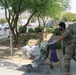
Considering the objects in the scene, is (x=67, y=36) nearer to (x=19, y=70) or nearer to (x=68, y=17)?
(x=19, y=70)

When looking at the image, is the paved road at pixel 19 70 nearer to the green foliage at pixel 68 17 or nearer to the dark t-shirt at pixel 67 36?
the dark t-shirt at pixel 67 36

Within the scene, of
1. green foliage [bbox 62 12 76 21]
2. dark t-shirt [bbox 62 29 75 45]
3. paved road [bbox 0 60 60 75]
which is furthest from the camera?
green foliage [bbox 62 12 76 21]

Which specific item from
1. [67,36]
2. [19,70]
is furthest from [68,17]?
[67,36]

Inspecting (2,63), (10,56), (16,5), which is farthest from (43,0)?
(2,63)

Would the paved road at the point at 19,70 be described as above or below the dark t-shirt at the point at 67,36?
below

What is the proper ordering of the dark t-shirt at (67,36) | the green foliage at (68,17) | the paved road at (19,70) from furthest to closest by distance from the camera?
the green foliage at (68,17), the paved road at (19,70), the dark t-shirt at (67,36)

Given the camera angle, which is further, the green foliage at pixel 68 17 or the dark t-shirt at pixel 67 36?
the green foliage at pixel 68 17

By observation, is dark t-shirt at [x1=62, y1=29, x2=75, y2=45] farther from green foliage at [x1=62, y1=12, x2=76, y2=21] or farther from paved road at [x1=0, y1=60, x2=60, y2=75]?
green foliage at [x1=62, y1=12, x2=76, y2=21]

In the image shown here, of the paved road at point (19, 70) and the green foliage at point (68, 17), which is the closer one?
the paved road at point (19, 70)

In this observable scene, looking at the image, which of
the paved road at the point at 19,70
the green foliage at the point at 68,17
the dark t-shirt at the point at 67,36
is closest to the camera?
the dark t-shirt at the point at 67,36

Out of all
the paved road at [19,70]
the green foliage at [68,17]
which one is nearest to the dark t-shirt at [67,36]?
the paved road at [19,70]

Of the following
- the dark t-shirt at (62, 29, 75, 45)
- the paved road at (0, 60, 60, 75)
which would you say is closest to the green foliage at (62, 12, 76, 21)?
the paved road at (0, 60, 60, 75)

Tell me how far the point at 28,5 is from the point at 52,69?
948cm

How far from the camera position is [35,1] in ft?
56.9
